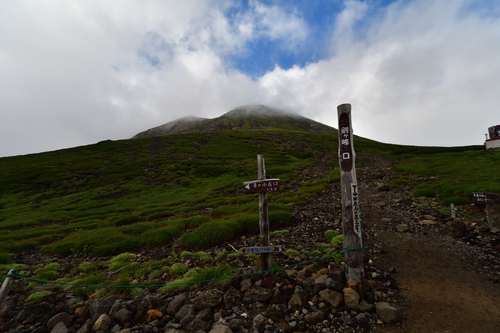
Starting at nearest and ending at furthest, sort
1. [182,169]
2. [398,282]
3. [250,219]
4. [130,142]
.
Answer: [398,282], [250,219], [182,169], [130,142]

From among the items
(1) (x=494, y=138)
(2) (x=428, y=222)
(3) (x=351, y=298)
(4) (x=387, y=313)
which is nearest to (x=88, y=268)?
(3) (x=351, y=298)

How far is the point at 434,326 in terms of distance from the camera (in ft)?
21.3

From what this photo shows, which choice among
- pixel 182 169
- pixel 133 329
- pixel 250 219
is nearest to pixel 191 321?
pixel 133 329

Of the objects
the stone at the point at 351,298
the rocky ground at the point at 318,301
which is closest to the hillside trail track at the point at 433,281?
the rocky ground at the point at 318,301

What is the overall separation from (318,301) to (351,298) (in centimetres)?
89

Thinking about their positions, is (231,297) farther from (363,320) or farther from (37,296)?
(37,296)

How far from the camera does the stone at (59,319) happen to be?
26.2 ft

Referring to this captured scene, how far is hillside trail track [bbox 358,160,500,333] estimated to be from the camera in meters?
6.60

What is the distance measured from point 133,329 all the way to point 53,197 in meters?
55.4

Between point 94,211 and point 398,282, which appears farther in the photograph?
point 94,211

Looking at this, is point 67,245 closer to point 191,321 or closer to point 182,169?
point 191,321

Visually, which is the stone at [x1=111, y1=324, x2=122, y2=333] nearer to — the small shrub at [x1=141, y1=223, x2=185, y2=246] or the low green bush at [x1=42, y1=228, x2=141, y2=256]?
the small shrub at [x1=141, y1=223, x2=185, y2=246]

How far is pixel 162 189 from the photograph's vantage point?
4584cm

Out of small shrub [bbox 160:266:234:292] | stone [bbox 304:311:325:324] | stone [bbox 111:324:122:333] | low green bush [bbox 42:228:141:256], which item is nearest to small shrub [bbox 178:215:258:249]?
low green bush [bbox 42:228:141:256]
